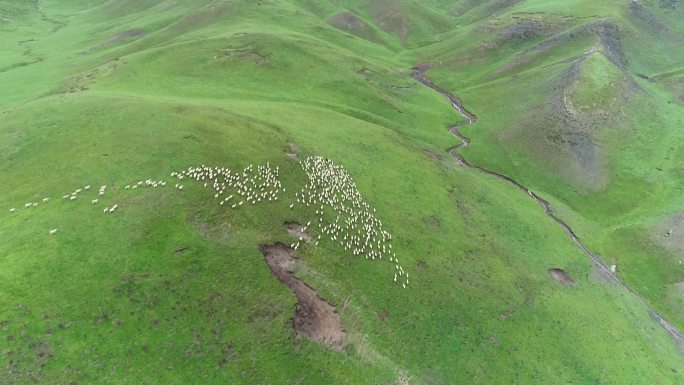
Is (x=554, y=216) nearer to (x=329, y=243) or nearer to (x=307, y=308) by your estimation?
(x=329, y=243)

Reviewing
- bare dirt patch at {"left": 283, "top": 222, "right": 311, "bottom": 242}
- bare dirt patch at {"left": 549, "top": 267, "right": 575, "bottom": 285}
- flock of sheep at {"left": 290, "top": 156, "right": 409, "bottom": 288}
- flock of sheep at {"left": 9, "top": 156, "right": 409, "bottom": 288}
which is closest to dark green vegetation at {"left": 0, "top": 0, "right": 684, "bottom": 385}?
bare dirt patch at {"left": 283, "top": 222, "right": 311, "bottom": 242}

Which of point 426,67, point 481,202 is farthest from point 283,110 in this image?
point 426,67

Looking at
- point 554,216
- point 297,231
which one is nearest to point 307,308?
point 297,231

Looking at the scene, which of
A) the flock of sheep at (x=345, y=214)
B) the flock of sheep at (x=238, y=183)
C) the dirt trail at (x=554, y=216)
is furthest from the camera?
the dirt trail at (x=554, y=216)

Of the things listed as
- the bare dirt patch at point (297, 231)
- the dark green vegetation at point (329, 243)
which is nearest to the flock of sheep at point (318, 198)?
the bare dirt patch at point (297, 231)

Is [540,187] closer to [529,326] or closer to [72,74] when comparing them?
[529,326]

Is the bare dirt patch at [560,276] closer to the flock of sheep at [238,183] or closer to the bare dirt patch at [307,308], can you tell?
the bare dirt patch at [307,308]

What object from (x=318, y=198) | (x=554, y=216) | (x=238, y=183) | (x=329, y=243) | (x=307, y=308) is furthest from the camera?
(x=554, y=216)
